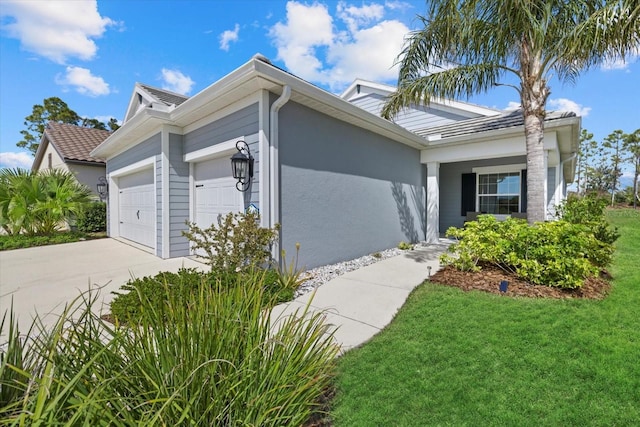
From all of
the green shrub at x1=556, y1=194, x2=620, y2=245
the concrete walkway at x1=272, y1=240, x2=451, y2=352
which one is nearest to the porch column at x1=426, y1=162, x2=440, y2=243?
the concrete walkway at x1=272, y1=240, x2=451, y2=352

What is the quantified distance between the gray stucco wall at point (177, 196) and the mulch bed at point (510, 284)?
20.0 ft

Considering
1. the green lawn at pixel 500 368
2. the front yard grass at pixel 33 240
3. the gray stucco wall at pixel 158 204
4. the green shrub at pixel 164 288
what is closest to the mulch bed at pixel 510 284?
the green lawn at pixel 500 368

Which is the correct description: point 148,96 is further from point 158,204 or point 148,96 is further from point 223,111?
point 223,111

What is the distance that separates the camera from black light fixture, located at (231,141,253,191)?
531 cm

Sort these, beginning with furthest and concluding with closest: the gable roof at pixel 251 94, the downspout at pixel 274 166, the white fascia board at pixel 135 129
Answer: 1. the white fascia board at pixel 135 129
2. the downspout at pixel 274 166
3. the gable roof at pixel 251 94

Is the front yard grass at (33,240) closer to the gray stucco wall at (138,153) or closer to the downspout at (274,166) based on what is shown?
the gray stucco wall at (138,153)

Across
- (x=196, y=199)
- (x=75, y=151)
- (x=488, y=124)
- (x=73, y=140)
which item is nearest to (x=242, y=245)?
(x=196, y=199)

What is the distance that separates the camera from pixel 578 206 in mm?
6539

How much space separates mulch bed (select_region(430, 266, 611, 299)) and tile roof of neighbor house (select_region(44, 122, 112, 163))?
16512 mm

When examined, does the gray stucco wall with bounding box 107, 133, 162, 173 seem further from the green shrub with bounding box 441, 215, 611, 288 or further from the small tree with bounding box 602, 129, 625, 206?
the small tree with bounding box 602, 129, 625, 206

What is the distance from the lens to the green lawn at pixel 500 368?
2.13 meters

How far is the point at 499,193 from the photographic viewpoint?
10.6 m

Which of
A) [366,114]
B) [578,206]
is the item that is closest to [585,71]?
[578,206]

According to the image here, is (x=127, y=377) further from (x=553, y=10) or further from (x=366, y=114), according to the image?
(x=553, y=10)
